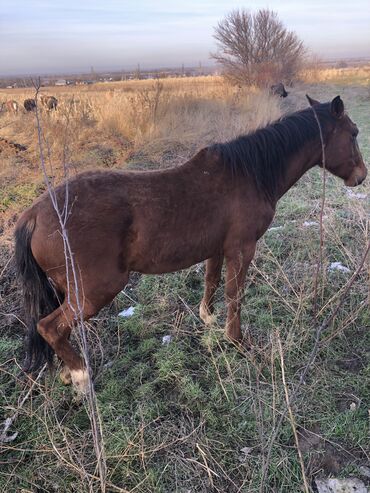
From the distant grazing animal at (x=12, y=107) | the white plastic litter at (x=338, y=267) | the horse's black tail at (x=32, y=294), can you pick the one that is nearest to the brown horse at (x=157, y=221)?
the horse's black tail at (x=32, y=294)

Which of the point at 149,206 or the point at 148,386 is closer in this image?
the point at 149,206

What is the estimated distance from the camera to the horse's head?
10.1ft

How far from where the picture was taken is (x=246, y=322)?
330cm

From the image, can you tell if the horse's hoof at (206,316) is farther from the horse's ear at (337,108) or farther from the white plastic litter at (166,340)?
the horse's ear at (337,108)

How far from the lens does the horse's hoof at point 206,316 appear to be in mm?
3217

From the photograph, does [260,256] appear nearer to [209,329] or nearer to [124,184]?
[209,329]

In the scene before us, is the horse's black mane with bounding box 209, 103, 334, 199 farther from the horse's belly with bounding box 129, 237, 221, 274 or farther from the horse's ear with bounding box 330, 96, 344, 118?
the horse's belly with bounding box 129, 237, 221, 274

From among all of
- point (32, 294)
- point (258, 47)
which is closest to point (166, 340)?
point (32, 294)

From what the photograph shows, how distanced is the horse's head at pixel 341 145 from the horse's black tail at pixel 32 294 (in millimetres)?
2416

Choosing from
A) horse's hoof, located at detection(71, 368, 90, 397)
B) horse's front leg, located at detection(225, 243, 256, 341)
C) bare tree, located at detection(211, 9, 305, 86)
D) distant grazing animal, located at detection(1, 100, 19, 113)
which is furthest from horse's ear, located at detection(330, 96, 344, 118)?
bare tree, located at detection(211, 9, 305, 86)

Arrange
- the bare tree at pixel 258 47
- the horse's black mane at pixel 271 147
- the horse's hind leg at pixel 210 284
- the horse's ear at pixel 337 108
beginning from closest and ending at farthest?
1. the horse's black mane at pixel 271 147
2. the horse's ear at pixel 337 108
3. the horse's hind leg at pixel 210 284
4. the bare tree at pixel 258 47

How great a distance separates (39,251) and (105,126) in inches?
316

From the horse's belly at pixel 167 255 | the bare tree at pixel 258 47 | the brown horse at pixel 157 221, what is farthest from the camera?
the bare tree at pixel 258 47

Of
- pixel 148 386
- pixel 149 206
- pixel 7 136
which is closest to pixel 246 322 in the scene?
pixel 148 386
